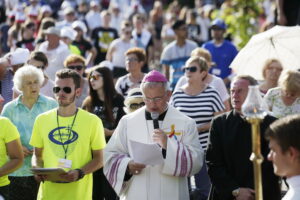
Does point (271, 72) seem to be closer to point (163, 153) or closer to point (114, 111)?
point (114, 111)

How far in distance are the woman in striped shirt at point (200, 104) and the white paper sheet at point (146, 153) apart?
234cm

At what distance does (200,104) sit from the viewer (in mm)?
9148

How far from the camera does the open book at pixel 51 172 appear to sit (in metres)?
6.84

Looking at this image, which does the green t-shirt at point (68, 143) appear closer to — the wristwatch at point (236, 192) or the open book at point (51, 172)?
the open book at point (51, 172)

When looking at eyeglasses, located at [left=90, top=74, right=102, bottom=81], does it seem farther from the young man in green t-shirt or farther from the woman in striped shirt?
the young man in green t-shirt

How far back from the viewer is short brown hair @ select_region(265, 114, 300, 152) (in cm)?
475

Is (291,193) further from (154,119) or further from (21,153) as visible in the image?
(21,153)

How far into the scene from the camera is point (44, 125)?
7.34m

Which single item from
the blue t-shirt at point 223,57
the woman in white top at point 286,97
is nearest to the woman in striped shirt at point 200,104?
the woman in white top at point 286,97

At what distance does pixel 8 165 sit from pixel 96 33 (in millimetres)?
11272

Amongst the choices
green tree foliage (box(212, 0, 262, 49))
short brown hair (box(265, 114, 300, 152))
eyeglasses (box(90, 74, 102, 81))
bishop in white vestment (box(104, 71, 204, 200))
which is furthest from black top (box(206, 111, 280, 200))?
green tree foliage (box(212, 0, 262, 49))

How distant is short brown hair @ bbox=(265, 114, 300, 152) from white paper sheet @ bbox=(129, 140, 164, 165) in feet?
6.32

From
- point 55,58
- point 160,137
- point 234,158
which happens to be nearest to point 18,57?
point 55,58

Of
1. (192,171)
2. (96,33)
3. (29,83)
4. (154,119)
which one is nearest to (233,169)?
(192,171)
